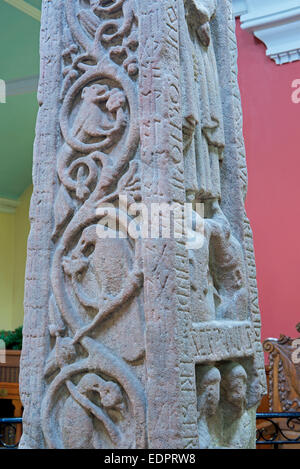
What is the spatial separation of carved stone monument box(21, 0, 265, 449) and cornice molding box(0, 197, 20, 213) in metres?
6.74

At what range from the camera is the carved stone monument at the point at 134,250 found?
1552mm

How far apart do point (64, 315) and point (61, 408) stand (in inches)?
10.5

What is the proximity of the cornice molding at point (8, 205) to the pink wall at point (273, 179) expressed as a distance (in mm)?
4832

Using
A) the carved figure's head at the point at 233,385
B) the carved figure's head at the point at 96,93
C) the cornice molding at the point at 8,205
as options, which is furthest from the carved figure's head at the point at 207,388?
the cornice molding at the point at 8,205

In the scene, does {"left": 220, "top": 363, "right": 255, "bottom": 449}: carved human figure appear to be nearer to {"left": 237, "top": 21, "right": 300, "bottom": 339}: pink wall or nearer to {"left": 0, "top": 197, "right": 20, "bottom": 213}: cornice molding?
{"left": 237, "top": 21, "right": 300, "bottom": 339}: pink wall

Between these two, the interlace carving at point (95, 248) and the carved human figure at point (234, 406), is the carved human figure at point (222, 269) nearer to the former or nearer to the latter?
the carved human figure at point (234, 406)

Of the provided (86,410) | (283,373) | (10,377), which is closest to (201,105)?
(86,410)

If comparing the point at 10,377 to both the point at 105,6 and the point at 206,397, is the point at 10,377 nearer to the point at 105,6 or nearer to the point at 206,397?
the point at 206,397

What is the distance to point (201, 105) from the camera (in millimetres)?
1982

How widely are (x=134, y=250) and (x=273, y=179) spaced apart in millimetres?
2974

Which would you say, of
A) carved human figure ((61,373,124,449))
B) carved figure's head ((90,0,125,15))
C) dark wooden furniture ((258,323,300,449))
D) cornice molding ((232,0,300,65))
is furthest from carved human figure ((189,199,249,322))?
cornice molding ((232,0,300,65))

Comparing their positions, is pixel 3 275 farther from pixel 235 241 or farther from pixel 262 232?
pixel 235 241

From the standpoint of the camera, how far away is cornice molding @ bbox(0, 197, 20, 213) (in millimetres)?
8492
